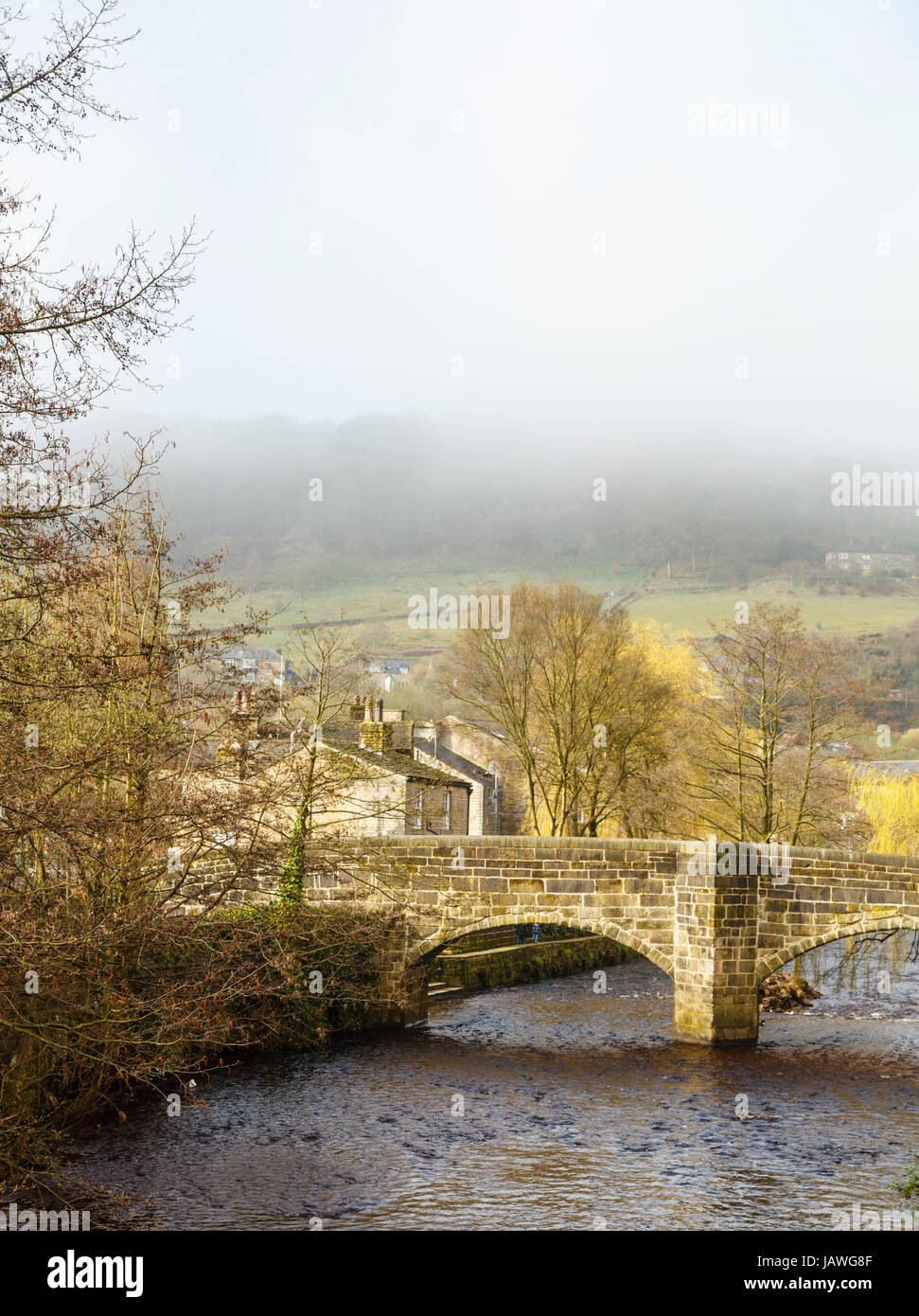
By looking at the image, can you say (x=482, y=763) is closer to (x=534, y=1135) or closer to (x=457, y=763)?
(x=457, y=763)

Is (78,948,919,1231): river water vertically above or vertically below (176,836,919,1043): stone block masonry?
below

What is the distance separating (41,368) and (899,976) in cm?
2834

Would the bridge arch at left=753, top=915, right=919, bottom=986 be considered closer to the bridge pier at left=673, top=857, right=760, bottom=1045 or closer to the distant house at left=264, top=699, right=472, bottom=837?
the bridge pier at left=673, top=857, right=760, bottom=1045

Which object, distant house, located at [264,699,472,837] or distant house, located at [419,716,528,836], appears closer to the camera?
distant house, located at [264,699,472,837]

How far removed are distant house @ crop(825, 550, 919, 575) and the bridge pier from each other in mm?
140796

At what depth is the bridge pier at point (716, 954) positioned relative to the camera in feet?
64.6

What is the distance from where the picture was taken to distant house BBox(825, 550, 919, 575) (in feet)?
511

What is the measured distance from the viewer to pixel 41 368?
7707 millimetres
